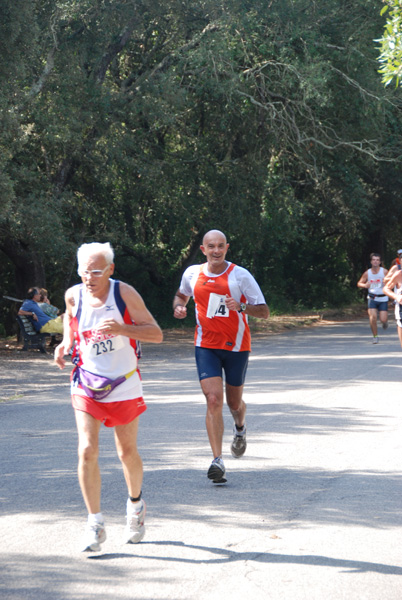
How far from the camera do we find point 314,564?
15.1ft

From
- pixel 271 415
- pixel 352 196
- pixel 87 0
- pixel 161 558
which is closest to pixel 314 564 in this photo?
pixel 161 558

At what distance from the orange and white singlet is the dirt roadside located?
1040cm

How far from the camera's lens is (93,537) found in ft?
15.5

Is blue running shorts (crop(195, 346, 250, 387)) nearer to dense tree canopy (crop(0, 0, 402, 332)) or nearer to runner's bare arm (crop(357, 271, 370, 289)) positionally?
dense tree canopy (crop(0, 0, 402, 332))

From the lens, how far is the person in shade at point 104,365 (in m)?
4.86

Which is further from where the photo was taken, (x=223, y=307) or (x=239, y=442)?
(x=239, y=442)

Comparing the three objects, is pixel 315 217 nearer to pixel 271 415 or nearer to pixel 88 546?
pixel 271 415

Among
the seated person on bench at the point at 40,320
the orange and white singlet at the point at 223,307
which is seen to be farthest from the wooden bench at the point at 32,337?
the orange and white singlet at the point at 223,307

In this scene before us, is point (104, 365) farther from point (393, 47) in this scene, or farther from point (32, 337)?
point (32, 337)

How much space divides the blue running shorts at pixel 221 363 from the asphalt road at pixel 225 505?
79 centimetres

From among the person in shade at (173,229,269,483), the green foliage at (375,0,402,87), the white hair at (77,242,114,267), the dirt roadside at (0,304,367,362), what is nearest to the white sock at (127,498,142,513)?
the white hair at (77,242,114,267)

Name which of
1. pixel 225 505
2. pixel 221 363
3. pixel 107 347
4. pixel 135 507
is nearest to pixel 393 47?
pixel 221 363

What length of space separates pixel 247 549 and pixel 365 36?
1830cm

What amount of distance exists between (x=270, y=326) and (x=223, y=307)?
18288mm
